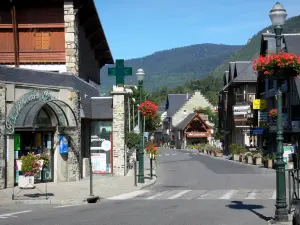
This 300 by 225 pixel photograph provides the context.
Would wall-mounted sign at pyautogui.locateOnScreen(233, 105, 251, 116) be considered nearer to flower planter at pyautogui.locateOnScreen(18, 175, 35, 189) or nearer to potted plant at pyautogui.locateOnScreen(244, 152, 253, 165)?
potted plant at pyautogui.locateOnScreen(244, 152, 253, 165)

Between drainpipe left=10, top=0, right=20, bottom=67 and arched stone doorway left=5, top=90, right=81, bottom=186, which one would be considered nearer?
arched stone doorway left=5, top=90, right=81, bottom=186

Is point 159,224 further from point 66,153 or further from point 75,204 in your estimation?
point 66,153

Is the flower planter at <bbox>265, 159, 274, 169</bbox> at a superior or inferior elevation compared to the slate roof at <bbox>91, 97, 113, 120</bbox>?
inferior

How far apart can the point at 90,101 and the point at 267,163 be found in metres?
16.0

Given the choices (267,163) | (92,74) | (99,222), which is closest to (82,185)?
(99,222)

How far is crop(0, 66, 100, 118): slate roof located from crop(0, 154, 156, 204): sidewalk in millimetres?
3952

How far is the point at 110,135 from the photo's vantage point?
27.8 meters

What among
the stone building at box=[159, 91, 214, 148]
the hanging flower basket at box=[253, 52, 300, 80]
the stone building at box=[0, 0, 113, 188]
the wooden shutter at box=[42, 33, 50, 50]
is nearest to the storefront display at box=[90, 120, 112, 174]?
the stone building at box=[0, 0, 113, 188]

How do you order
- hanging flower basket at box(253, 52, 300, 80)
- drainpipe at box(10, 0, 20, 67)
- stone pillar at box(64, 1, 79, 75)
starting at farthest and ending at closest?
drainpipe at box(10, 0, 20, 67), stone pillar at box(64, 1, 79, 75), hanging flower basket at box(253, 52, 300, 80)

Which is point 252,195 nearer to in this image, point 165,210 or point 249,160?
point 165,210

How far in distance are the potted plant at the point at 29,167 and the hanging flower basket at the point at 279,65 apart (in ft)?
29.2

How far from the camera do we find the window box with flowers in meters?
17.7

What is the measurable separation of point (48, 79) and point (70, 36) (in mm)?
4159

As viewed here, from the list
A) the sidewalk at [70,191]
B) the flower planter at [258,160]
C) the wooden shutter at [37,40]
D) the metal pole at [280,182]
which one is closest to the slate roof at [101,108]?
the sidewalk at [70,191]
